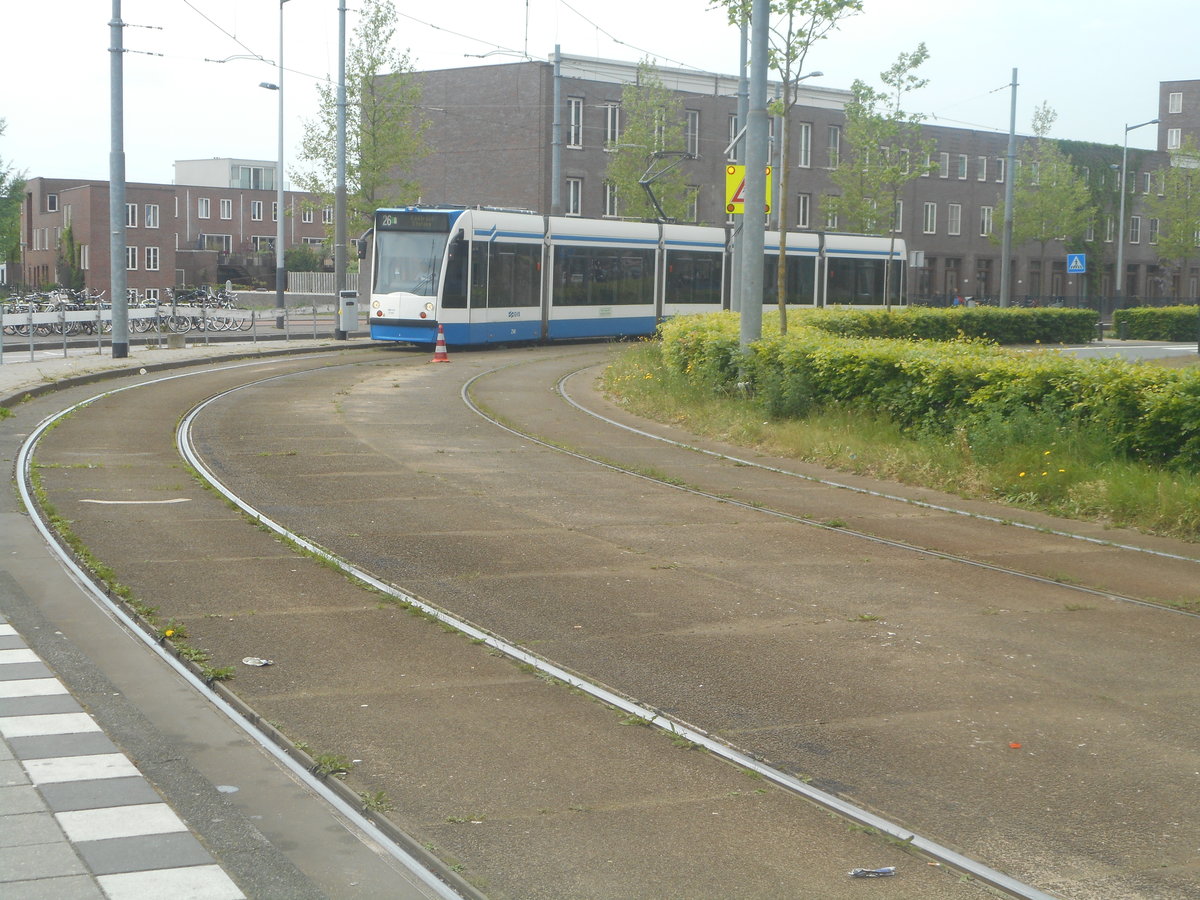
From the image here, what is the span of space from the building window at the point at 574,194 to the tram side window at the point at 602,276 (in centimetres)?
2610

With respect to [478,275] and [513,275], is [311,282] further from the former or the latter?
[478,275]

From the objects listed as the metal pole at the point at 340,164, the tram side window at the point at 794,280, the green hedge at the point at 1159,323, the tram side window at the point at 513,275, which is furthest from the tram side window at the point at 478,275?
the green hedge at the point at 1159,323

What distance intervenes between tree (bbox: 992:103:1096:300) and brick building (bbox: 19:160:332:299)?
120 feet

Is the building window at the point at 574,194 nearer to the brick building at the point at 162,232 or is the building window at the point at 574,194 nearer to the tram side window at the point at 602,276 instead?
the brick building at the point at 162,232

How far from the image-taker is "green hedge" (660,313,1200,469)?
12812 millimetres

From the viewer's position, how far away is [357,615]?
847cm

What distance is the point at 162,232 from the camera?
84.4m

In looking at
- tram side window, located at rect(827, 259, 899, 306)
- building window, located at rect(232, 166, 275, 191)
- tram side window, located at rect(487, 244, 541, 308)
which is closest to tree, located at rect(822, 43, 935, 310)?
tram side window, located at rect(827, 259, 899, 306)

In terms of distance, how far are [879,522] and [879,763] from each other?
21.3 ft

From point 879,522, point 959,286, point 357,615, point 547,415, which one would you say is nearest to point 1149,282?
point 959,286

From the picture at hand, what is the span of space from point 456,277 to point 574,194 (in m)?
32.9

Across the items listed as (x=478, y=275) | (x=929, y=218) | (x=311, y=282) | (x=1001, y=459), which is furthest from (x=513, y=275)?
(x=311, y=282)

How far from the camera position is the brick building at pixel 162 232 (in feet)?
269

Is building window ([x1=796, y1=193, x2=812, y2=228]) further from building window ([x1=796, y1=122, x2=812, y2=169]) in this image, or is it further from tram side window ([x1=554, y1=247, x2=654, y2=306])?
tram side window ([x1=554, y1=247, x2=654, y2=306])
